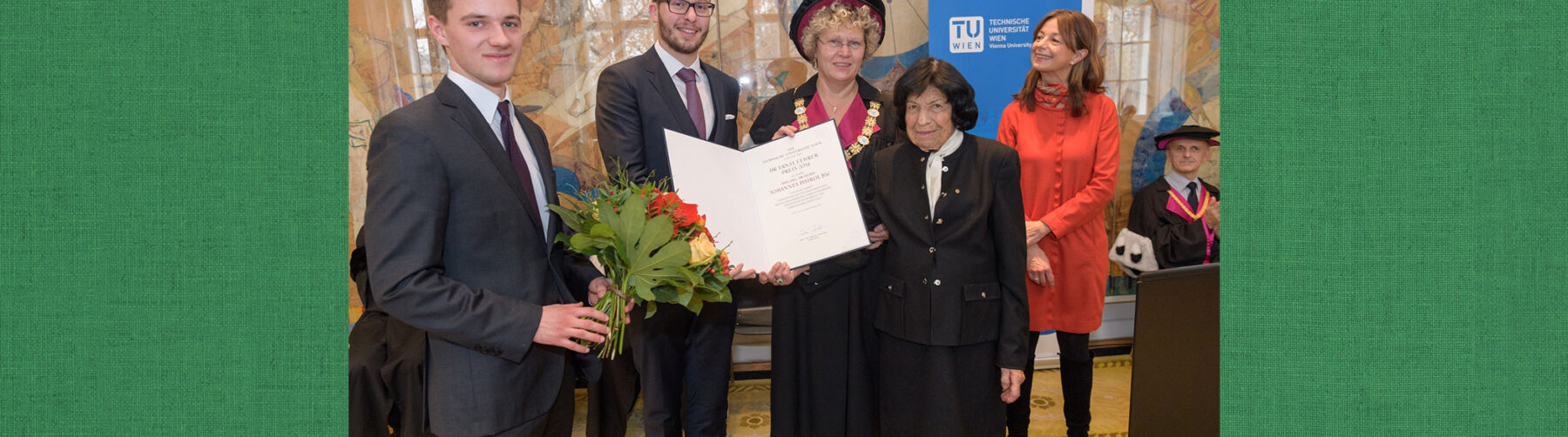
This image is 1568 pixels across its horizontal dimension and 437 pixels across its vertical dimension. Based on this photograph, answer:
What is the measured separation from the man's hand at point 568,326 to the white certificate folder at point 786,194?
28.6 inches

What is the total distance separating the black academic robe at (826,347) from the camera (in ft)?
9.31

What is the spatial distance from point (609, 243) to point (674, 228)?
0.16 metres

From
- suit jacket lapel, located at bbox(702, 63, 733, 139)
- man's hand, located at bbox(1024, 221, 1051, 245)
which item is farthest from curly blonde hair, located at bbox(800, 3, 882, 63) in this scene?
man's hand, located at bbox(1024, 221, 1051, 245)

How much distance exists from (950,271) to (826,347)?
25.7 inches

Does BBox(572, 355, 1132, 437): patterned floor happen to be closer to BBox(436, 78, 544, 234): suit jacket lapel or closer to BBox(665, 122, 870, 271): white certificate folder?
BBox(665, 122, 870, 271): white certificate folder

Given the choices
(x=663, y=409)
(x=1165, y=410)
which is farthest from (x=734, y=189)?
(x=1165, y=410)

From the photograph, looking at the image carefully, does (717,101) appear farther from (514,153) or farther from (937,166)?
(514,153)

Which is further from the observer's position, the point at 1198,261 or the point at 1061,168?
the point at 1198,261

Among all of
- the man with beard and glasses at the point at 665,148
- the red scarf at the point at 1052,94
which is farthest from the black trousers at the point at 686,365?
the red scarf at the point at 1052,94

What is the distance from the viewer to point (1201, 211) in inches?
156

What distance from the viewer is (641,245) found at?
5.43ft

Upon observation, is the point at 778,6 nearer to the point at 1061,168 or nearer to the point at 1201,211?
the point at 1061,168

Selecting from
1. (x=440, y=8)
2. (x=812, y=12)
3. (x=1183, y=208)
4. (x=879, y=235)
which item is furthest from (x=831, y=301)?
(x=1183, y=208)

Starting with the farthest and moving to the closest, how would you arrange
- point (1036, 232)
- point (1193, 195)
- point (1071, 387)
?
point (1193, 195) < point (1071, 387) < point (1036, 232)
